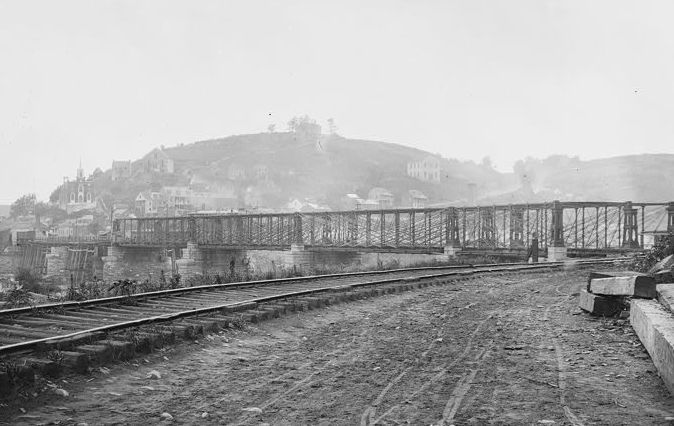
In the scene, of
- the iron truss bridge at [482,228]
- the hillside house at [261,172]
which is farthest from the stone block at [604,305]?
the hillside house at [261,172]

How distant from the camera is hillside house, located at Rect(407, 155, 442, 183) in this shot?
19100cm

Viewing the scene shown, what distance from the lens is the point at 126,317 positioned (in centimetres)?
905

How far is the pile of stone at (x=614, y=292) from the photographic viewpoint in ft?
27.7

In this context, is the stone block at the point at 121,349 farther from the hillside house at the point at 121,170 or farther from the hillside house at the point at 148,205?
the hillside house at the point at 121,170

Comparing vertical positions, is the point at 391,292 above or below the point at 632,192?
below

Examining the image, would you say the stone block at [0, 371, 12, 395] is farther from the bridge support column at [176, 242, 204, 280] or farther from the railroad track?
the bridge support column at [176, 242, 204, 280]

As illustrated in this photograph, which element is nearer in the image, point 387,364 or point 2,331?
point 387,364

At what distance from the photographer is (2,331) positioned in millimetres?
7602

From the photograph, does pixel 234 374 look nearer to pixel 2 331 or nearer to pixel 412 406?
pixel 412 406

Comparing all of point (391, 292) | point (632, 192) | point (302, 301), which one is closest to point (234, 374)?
point (302, 301)

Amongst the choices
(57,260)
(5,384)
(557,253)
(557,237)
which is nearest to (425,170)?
(57,260)

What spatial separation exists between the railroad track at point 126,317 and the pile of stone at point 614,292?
17.1 feet

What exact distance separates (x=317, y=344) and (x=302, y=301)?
136 inches

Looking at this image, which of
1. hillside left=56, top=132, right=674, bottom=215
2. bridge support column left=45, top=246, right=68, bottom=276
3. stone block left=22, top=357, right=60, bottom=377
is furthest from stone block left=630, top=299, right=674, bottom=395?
hillside left=56, top=132, right=674, bottom=215
